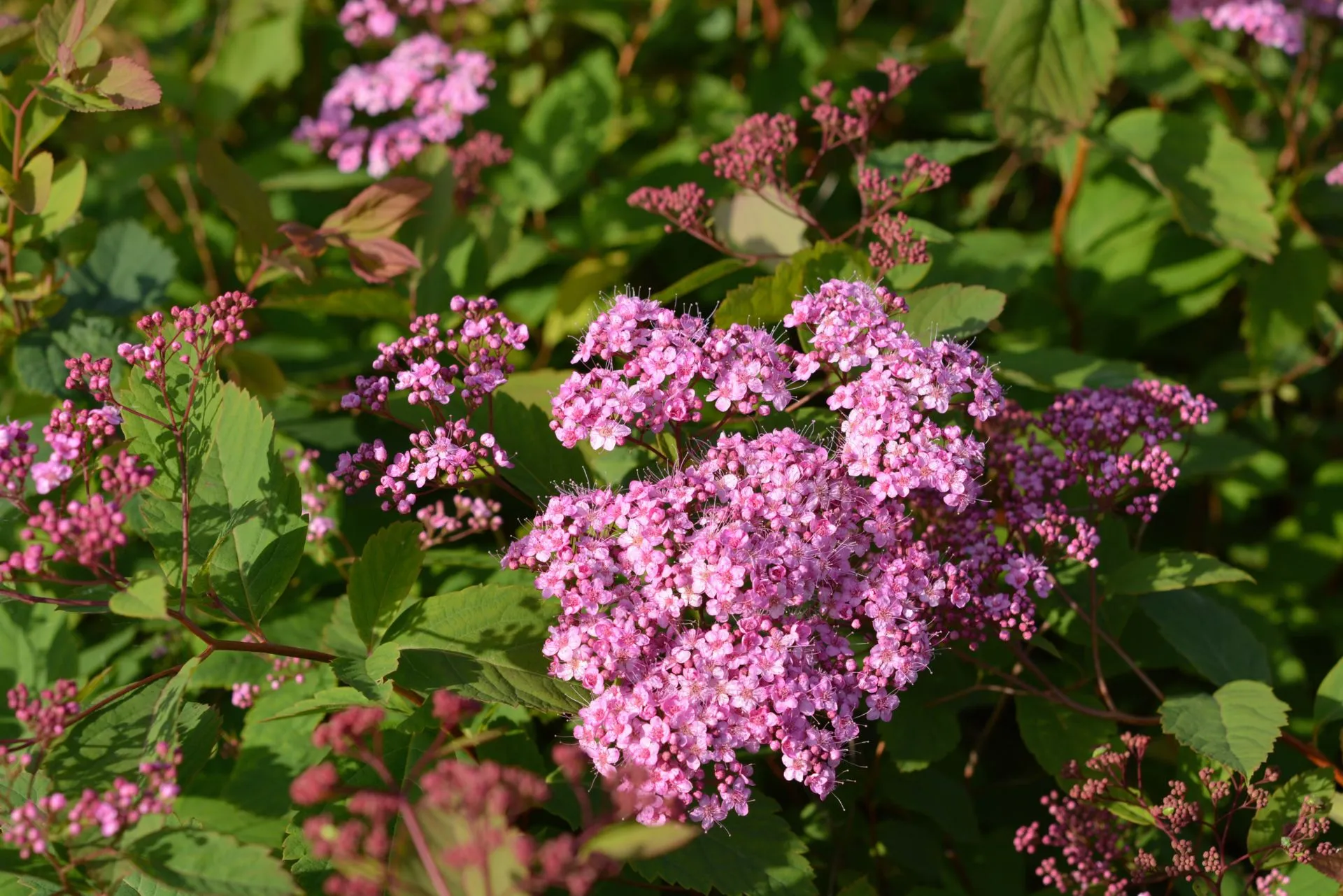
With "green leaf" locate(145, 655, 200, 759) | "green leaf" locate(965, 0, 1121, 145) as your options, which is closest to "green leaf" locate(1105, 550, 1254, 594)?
"green leaf" locate(965, 0, 1121, 145)

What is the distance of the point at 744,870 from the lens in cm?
204

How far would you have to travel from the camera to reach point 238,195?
9.30ft

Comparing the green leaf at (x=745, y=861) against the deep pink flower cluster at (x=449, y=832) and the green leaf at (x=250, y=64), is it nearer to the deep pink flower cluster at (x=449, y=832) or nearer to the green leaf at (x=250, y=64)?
the deep pink flower cluster at (x=449, y=832)

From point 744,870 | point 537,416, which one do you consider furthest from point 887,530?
point 537,416

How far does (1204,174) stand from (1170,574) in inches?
65.0

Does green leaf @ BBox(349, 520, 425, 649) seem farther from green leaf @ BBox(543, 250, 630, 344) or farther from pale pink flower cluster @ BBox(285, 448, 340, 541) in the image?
green leaf @ BBox(543, 250, 630, 344)

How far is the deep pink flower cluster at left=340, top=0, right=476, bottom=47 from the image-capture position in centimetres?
385

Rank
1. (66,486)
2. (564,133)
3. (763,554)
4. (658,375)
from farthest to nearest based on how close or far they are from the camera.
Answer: (564,133) → (66,486) → (658,375) → (763,554)

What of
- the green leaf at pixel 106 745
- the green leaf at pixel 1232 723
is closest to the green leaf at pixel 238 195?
the green leaf at pixel 106 745

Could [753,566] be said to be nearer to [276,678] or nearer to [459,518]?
[459,518]

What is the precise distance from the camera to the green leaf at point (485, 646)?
1.98m

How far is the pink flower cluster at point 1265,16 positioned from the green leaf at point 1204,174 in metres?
0.32

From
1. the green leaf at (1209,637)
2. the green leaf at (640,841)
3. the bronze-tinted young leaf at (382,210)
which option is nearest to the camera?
the green leaf at (640,841)

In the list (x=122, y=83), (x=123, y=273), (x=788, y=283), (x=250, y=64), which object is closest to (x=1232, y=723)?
(x=788, y=283)
